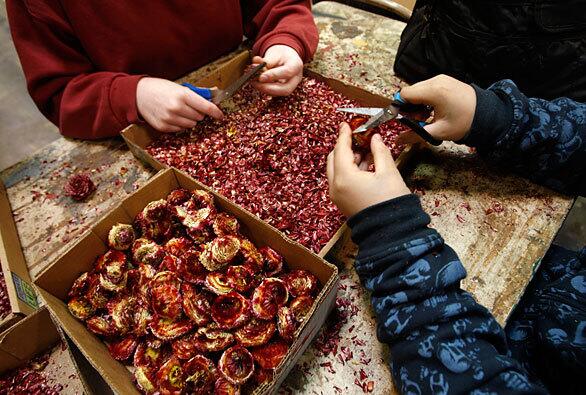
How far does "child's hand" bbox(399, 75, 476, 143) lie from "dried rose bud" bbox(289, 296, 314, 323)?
843 millimetres

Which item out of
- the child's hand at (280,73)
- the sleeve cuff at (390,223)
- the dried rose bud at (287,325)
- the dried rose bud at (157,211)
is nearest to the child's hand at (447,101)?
the sleeve cuff at (390,223)

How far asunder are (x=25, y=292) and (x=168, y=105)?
897mm

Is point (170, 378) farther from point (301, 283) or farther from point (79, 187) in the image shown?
point (79, 187)

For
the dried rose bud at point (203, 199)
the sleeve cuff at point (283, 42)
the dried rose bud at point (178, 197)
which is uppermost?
the sleeve cuff at point (283, 42)

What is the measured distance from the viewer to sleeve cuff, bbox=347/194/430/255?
1063 millimetres

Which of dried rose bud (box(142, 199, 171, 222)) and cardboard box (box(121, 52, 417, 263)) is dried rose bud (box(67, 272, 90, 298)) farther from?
cardboard box (box(121, 52, 417, 263))

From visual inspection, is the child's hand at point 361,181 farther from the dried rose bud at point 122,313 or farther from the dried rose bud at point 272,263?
the dried rose bud at point 122,313

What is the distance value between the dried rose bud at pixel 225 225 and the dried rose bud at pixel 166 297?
22 cm

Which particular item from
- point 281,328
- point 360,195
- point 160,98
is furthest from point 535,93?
point 160,98

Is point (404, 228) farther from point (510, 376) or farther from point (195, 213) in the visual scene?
point (195, 213)

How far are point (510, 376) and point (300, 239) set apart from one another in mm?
731

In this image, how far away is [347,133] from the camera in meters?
1.37

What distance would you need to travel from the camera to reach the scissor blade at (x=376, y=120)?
138 centimetres

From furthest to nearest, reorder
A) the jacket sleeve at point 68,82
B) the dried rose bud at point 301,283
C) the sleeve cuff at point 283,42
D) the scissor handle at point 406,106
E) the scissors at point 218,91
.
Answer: the sleeve cuff at point 283,42 < the scissors at point 218,91 < the jacket sleeve at point 68,82 < the scissor handle at point 406,106 < the dried rose bud at point 301,283
